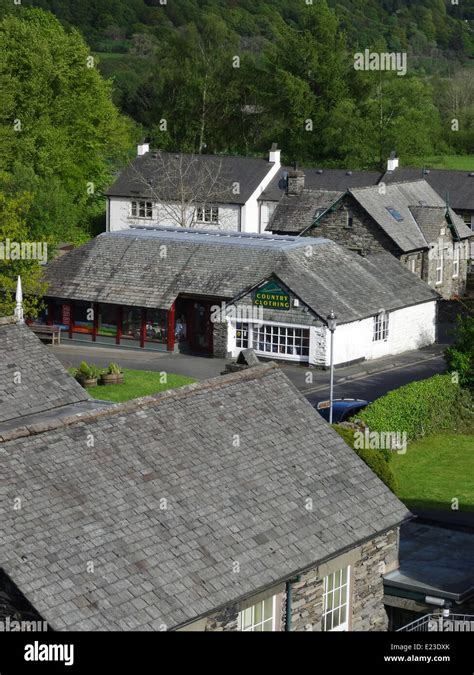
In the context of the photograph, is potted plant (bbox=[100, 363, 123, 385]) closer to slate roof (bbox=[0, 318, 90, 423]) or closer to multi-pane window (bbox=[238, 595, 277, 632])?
slate roof (bbox=[0, 318, 90, 423])

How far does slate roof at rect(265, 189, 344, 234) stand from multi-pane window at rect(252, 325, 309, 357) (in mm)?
12687

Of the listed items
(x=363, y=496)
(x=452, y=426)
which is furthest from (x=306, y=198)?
(x=363, y=496)

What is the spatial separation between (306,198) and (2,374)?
39421 mm

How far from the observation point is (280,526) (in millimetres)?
23359

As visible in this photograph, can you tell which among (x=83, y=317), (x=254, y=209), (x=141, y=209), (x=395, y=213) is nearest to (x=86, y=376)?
(x=83, y=317)

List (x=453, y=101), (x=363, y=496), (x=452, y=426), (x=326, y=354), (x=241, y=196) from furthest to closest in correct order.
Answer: (x=453, y=101), (x=241, y=196), (x=326, y=354), (x=452, y=426), (x=363, y=496)

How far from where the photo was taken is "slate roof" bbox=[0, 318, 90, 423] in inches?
1199

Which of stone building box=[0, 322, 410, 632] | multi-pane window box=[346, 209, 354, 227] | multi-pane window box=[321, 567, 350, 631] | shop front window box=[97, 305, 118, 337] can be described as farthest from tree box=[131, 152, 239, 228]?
multi-pane window box=[321, 567, 350, 631]

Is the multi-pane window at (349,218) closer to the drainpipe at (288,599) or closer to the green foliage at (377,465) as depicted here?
the green foliage at (377,465)

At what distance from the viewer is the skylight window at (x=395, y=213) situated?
63.9 m

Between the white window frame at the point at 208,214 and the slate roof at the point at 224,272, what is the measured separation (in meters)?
14.8

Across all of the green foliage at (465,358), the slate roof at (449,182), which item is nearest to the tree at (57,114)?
the slate roof at (449,182)

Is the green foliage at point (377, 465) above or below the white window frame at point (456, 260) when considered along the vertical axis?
below

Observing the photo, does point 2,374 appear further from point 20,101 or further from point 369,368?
point 20,101
